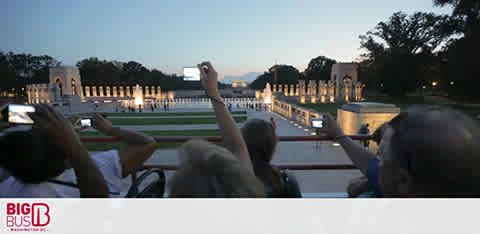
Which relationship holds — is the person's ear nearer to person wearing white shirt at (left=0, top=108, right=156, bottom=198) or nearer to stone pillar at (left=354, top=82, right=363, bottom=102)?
person wearing white shirt at (left=0, top=108, right=156, bottom=198)

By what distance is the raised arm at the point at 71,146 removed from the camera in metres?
1.10

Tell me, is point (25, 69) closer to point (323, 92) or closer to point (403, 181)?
point (323, 92)

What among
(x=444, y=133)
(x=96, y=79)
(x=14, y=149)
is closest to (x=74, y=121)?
(x=14, y=149)

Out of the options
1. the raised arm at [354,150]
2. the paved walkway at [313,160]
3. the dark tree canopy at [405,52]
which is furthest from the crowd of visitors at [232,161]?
the dark tree canopy at [405,52]

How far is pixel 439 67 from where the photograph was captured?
100 ft

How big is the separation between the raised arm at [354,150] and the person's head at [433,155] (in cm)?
47

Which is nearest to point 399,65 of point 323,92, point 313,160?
point 323,92

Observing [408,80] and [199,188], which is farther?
[408,80]

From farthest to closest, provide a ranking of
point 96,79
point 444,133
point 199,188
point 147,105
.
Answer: point 96,79 < point 147,105 < point 444,133 < point 199,188
